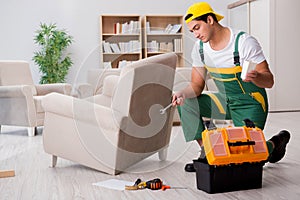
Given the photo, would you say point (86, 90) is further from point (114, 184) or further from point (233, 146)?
point (233, 146)

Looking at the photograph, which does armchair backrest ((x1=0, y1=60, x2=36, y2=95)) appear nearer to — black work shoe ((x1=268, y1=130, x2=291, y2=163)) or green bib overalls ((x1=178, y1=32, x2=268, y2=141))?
green bib overalls ((x1=178, y1=32, x2=268, y2=141))

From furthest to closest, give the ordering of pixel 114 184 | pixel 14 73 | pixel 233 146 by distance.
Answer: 1. pixel 14 73
2. pixel 114 184
3. pixel 233 146

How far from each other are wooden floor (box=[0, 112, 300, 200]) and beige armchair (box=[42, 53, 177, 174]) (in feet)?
0.42

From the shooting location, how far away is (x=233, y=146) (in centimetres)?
246

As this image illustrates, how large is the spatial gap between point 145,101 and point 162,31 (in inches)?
183

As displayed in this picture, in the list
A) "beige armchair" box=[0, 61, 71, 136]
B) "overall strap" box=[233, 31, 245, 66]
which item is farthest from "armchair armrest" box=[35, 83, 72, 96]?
"overall strap" box=[233, 31, 245, 66]

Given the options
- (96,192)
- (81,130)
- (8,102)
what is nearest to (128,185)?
(96,192)

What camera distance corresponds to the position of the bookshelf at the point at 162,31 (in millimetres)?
7330

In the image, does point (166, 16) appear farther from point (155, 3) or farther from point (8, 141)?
point (8, 141)

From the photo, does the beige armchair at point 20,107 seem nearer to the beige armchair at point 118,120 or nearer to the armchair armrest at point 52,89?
the armchair armrest at point 52,89

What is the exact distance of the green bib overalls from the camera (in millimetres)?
2879

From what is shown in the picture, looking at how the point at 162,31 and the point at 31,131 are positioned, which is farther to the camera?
the point at 162,31

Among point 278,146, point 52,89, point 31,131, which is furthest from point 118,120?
point 52,89

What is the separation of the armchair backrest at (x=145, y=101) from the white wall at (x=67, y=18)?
4313mm
